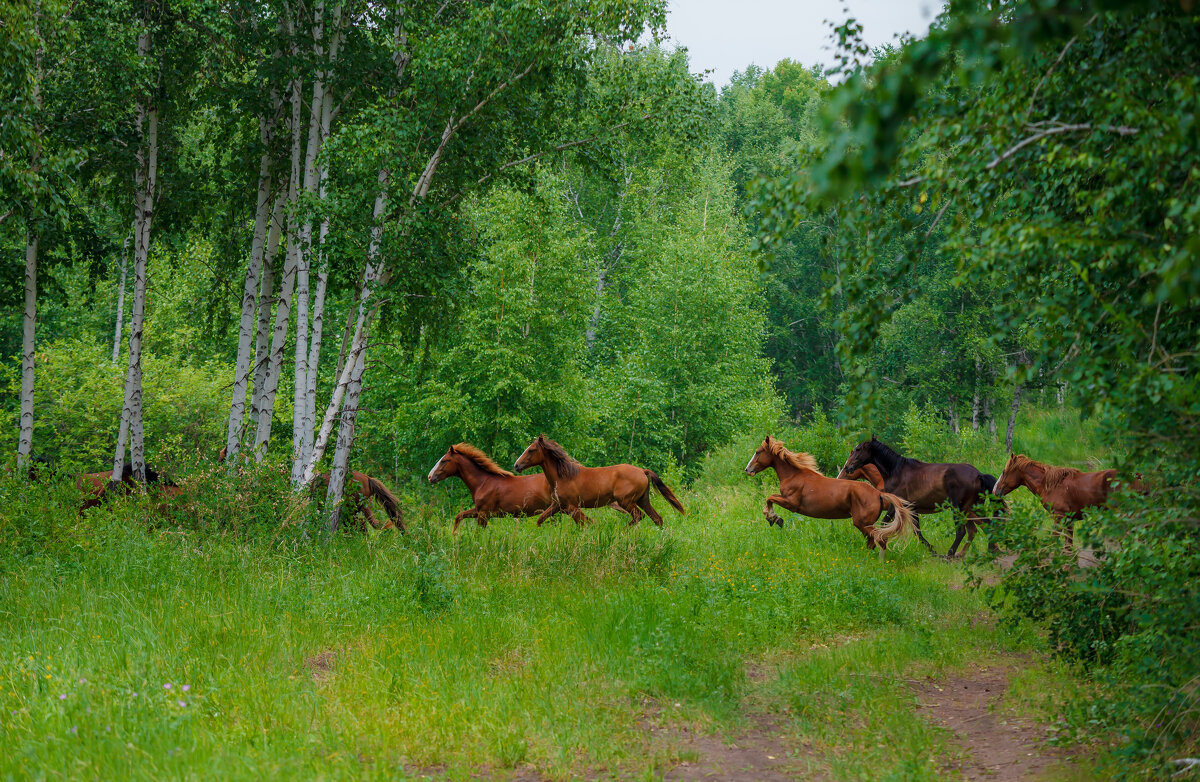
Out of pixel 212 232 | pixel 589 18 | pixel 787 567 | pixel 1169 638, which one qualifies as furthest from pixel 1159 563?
pixel 212 232

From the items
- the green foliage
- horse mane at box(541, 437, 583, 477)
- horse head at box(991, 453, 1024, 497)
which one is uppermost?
horse head at box(991, 453, 1024, 497)

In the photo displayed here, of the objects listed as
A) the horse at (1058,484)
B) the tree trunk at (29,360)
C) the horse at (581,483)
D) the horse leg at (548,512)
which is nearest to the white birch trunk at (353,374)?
the horse at (581,483)

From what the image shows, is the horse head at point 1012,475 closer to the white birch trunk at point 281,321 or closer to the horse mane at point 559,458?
the horse mane at point 559,458

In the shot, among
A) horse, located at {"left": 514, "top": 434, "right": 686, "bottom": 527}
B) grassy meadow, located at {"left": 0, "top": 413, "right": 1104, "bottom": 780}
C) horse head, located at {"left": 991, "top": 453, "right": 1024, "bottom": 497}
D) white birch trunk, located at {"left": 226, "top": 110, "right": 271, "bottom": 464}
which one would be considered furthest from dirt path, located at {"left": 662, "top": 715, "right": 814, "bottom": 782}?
white birch trunk, located at {"left": 226, "top": 110, "right": 271, "bottom": 464}

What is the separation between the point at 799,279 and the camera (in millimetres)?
54375

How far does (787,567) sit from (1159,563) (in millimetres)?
6634

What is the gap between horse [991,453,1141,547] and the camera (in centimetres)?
1295

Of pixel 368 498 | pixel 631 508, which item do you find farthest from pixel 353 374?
pixel 631 508

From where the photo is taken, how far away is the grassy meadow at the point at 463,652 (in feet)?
19.1

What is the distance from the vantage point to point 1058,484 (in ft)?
43.8

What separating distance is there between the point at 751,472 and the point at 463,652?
8.22 metres

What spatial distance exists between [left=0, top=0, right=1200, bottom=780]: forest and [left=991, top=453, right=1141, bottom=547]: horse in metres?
1.91

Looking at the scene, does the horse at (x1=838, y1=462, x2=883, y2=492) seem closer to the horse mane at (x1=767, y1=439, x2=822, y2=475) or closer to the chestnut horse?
the horse mane at (x1=767, y1=439, x2=822, y2=475)

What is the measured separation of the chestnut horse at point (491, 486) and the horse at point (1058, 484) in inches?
277
